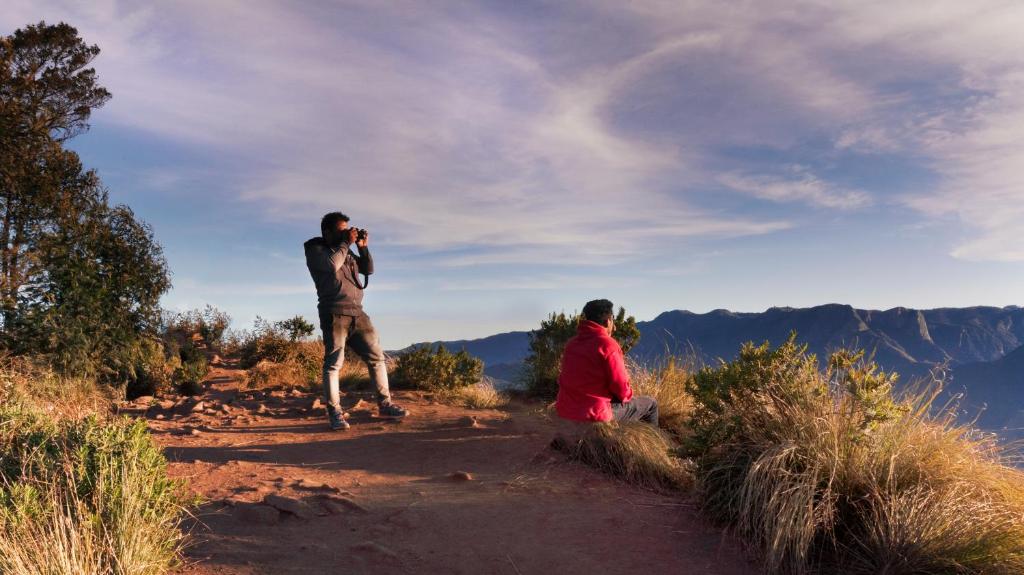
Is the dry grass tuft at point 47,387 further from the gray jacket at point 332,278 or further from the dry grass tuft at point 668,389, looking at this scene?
the dry grass tuft at point 668,389

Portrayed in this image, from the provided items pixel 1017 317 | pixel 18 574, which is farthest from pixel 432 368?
pixel 1017 317

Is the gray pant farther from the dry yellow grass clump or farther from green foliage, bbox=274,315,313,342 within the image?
green foliage, bbox=274,315,313,342

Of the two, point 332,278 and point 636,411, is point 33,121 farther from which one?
point 636,411

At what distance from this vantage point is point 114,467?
12.3 feet

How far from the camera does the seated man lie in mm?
6008

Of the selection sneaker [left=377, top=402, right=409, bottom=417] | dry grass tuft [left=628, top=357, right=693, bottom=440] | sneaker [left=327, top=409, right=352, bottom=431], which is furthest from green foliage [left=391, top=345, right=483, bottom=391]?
sneaker [left=327, top=409, right=352, bottom=431]

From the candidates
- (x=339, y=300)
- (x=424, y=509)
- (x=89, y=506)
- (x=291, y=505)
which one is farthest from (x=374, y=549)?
(x=339, y=300)

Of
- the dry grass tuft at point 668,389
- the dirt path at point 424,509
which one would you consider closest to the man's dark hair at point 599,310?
the dirt path at point 424,509

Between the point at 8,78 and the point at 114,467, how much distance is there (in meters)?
20.1

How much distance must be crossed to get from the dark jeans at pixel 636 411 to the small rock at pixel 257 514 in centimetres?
337

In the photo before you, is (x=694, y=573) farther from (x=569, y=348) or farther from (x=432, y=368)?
(x=432, y=368)

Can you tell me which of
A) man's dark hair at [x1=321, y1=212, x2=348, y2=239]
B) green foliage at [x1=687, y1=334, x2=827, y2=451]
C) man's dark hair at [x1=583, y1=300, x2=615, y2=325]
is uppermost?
man's dark hair at [x1=321, y1=212, x2=348, y2=239]

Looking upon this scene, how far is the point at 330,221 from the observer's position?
290 inches

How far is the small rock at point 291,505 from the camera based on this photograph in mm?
4420
